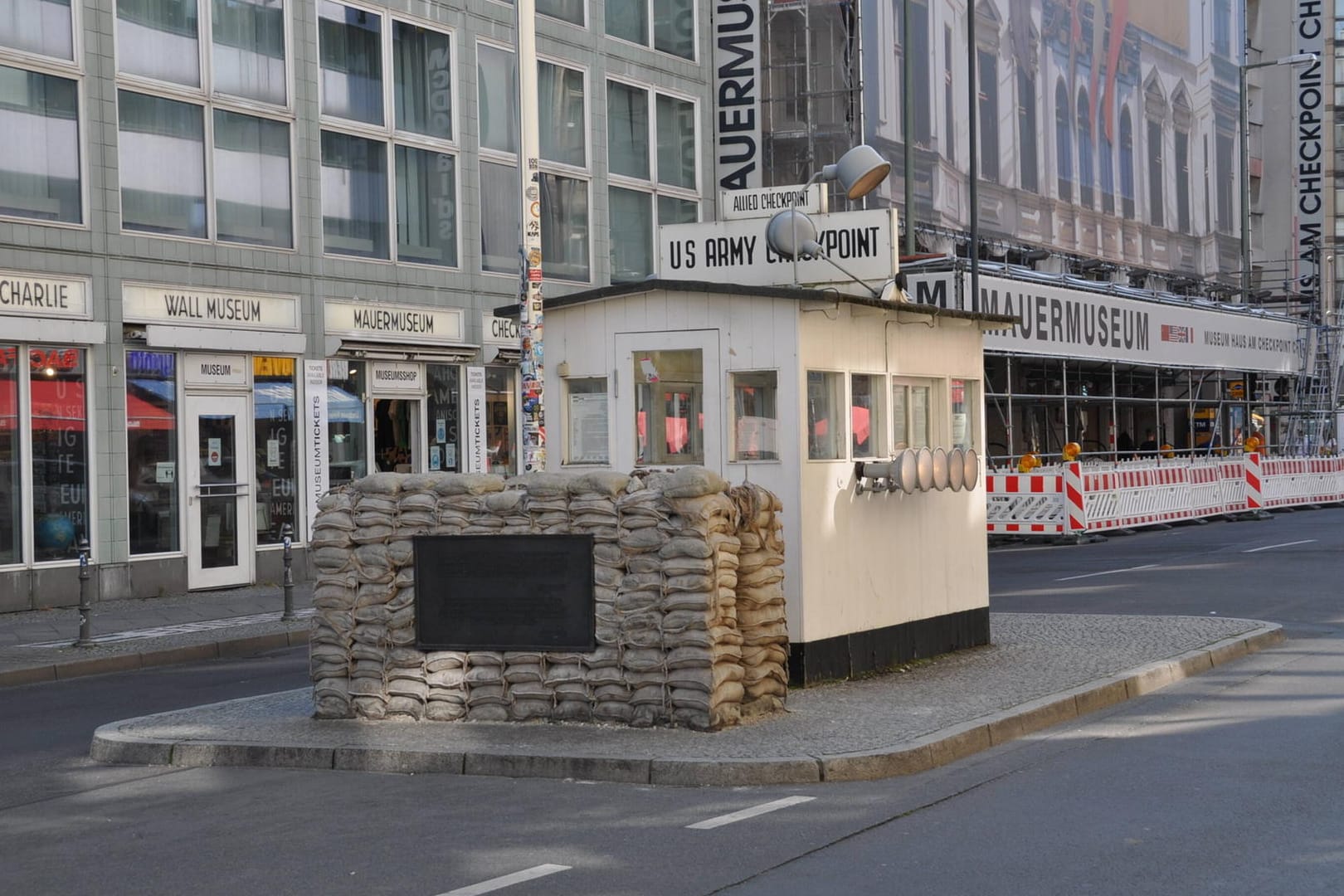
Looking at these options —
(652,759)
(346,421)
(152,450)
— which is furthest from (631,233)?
(652,759)

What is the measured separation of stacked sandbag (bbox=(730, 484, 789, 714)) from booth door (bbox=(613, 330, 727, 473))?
1.08 meters

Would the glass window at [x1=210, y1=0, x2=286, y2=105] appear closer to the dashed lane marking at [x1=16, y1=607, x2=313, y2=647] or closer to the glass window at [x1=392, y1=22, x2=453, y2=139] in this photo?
the glass window at [x1=392, y1=22, x2=453, y2=139]

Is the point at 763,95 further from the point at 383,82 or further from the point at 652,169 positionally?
the point at 383,82

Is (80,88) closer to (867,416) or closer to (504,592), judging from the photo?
(867,416)

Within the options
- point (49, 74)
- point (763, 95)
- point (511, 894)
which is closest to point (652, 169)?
point (763, 95)

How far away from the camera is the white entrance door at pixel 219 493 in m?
21.2

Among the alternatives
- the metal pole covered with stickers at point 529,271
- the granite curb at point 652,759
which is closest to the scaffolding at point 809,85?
the metal pole covered with stickers at point 529,271

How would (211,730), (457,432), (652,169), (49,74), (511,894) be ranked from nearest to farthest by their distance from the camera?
(511,894) < (211,730) < (49,74) < (457,432) < (652,169)

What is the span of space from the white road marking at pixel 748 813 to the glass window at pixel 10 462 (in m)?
13.8

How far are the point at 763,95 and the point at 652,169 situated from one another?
6043mm

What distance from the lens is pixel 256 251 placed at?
22062 mm

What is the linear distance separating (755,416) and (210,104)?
44.2ft

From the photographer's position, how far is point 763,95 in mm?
34562

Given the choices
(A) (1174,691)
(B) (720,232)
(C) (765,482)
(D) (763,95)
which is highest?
(D) (763,95)
